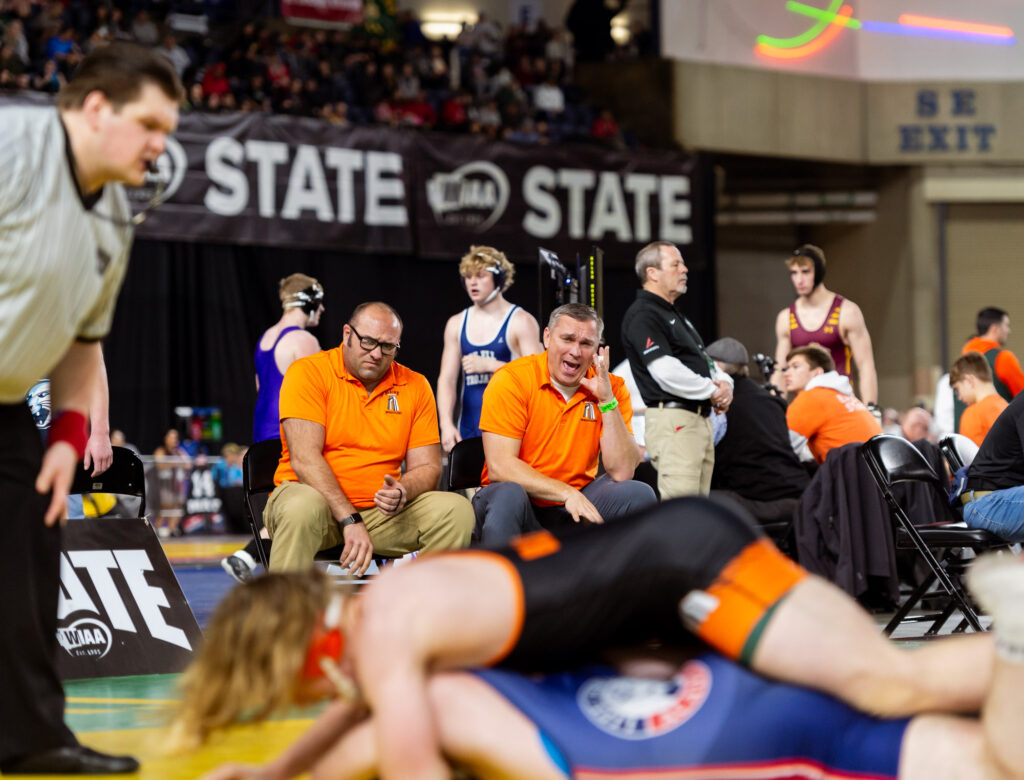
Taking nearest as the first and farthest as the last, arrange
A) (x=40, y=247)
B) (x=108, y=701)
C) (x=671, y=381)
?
(x=40, y=247) → (x=108, y=701) → (x=671, y=381)

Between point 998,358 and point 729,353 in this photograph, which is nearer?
point 729,353

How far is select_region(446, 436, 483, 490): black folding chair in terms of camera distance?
5.16m

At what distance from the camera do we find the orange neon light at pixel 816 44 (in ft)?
58.8

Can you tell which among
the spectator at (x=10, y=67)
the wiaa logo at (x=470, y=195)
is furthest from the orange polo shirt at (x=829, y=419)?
the spectator at (x=10, y=67)

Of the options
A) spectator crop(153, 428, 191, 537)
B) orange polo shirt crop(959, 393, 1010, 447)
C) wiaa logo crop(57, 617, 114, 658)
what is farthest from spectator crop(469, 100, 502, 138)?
wiaa logo crop(57, 617, 114, 658)

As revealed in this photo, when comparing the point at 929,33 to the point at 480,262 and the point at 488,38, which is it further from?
the point at 480,262

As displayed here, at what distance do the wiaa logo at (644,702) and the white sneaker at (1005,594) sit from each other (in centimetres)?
51

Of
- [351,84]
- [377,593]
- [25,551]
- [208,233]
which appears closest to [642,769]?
[377,593]

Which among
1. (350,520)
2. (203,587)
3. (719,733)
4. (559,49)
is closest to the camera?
Answer: (719,733)

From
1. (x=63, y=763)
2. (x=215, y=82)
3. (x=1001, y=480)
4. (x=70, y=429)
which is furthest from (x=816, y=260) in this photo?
(x=215, y=82)

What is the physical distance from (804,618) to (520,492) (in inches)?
93.9

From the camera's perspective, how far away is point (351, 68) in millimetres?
15422

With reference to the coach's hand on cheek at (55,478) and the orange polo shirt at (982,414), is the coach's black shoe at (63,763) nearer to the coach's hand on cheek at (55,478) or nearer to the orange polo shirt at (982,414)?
the coach's hand on cheek at (55,478)

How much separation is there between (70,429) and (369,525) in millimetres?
1889
